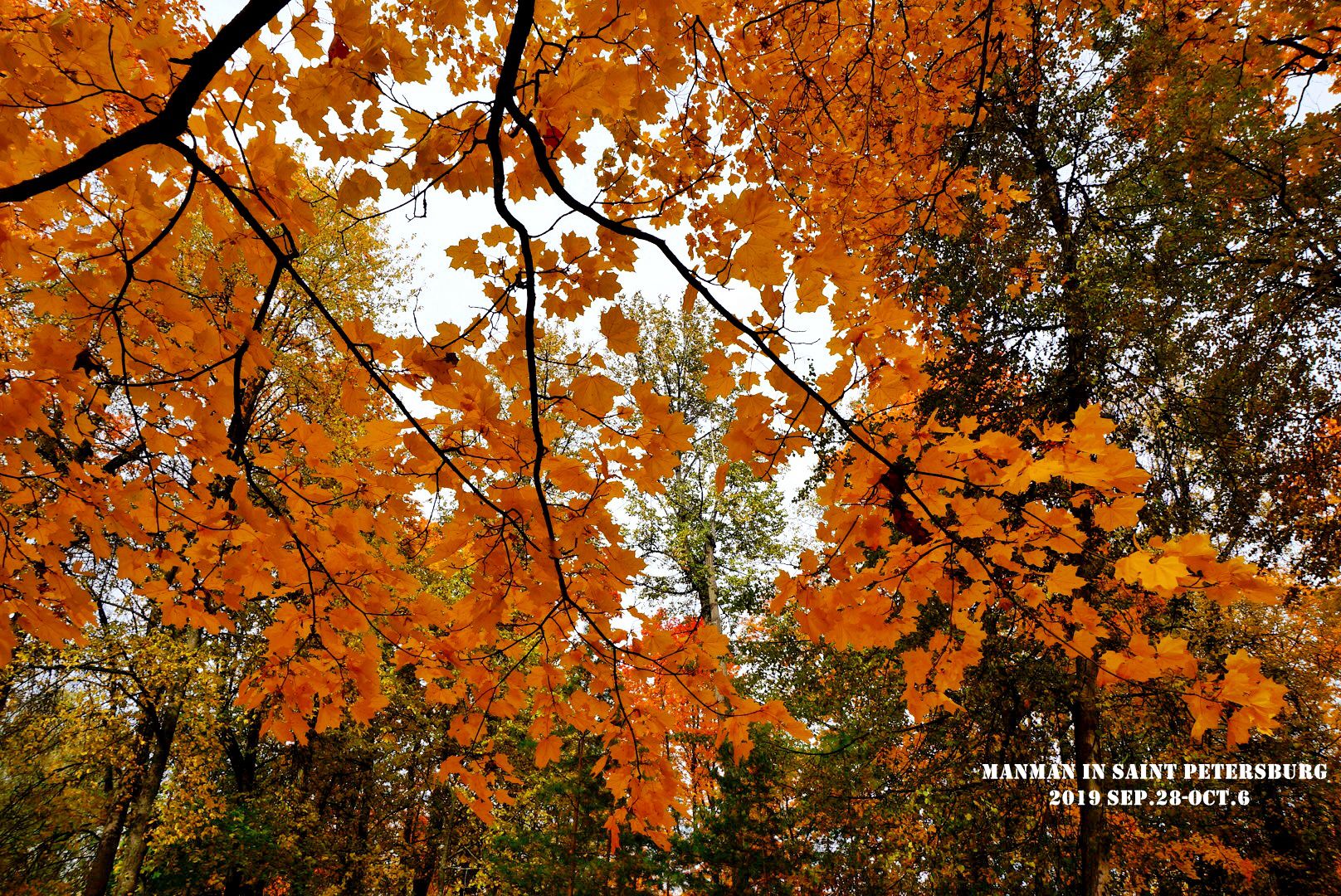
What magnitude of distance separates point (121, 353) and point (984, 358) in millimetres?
6022

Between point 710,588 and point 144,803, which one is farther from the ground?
point 710,588

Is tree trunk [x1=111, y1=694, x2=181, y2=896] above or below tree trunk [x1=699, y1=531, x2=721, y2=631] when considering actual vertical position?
below

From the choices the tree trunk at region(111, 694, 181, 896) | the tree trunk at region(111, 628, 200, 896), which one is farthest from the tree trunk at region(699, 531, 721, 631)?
the tree trunk at region(111, 694, 181, 896)

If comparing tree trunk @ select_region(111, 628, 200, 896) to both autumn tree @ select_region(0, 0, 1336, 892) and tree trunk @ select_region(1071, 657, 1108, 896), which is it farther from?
tree trunk @ select_region(1071, 657, 1108, 896)

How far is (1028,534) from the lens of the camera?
1.48 meters

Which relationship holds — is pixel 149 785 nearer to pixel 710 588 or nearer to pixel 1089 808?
pixel 710 588

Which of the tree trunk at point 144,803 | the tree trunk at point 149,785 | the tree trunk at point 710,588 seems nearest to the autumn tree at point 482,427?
the tree trunk at point 149,785

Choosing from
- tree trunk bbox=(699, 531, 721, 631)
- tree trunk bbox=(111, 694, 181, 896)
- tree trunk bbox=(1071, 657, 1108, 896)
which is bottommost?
tree trunk bbox=(111, 694, 181, 896)

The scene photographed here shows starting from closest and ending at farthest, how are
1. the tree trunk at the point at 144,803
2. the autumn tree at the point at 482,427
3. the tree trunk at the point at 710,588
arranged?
the autumn tree at the point at 482,427, the tree trunk at the point at 144,803, the tree trunk at the point at 710,588

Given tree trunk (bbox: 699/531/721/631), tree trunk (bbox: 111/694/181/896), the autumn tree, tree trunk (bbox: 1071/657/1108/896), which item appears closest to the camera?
the autumn tree

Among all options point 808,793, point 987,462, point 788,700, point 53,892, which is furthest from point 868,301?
point 53,892

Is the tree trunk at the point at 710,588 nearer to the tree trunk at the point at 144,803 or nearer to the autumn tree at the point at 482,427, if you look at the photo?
the tree trunk at the point at 144,803

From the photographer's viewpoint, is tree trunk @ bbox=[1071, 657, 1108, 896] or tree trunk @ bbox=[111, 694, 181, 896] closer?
tree trunk @ bbox=[1071, 657, 1108, 896]

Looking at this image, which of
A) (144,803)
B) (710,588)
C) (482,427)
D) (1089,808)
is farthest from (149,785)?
(1089,808)
